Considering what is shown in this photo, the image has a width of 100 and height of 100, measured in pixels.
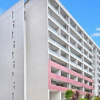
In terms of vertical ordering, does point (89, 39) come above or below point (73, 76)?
above

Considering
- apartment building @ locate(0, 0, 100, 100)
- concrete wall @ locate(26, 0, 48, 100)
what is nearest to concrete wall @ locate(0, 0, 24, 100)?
apartment building @ locate(0, 0, 100, 100)

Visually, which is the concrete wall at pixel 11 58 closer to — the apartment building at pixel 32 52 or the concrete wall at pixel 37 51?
the apartment building at pixel 32 52

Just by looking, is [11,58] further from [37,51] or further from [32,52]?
[37,51]

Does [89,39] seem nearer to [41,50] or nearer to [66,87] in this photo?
[66,87]

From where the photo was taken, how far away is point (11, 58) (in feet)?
130

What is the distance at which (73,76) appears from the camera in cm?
4834

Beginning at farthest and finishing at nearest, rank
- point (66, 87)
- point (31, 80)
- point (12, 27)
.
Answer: point (66, 87)
point (12, 27)
point (31, 80)

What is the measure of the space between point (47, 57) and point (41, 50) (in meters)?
2.27

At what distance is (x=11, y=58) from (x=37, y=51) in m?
6.65

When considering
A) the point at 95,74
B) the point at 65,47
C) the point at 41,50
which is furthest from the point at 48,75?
the point at 95,74

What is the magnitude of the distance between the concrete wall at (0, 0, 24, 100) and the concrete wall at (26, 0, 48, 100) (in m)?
1.68

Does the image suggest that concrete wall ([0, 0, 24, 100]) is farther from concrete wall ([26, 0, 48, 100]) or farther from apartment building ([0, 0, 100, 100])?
concrete wall ([26, 0, 48, 100])

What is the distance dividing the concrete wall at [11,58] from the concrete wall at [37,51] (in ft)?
5.53

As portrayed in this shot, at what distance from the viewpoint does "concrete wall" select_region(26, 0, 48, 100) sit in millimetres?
34906
